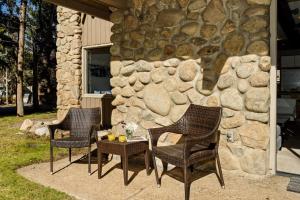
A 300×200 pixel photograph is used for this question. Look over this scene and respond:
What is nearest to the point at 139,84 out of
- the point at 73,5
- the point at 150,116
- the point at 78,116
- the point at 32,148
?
the point at 150,116

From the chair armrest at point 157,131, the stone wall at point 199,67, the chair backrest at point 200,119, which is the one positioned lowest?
the chair armrest at point 157,131

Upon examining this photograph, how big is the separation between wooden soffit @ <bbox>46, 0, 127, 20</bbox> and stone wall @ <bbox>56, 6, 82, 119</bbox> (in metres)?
3.01

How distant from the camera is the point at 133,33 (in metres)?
4.66

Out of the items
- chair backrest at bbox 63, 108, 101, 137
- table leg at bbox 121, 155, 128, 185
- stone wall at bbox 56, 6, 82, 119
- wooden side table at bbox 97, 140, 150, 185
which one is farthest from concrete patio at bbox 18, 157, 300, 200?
stone wall at bbox 56, 6, 82, 119

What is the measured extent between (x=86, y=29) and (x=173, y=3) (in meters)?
4.40

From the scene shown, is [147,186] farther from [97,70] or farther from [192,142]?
[97,70]

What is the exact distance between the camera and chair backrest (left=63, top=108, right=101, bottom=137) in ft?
15.5

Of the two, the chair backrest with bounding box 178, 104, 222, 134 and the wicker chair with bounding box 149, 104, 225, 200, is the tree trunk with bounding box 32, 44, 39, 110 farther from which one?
the chair backrest with bounding box 178, 104, 222, 134

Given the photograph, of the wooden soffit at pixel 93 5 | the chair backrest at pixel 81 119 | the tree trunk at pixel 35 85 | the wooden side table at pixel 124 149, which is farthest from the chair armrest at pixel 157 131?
the tree trunk at pixel 35 85

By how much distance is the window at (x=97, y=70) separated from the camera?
7957mm

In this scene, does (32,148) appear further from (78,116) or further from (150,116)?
(150,116)

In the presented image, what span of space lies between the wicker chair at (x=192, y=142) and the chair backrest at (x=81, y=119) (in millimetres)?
1373

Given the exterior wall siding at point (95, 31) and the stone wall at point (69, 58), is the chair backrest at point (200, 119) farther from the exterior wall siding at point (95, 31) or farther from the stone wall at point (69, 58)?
the stone wall at point (69, 58)

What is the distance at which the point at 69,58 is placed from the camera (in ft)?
27.4
